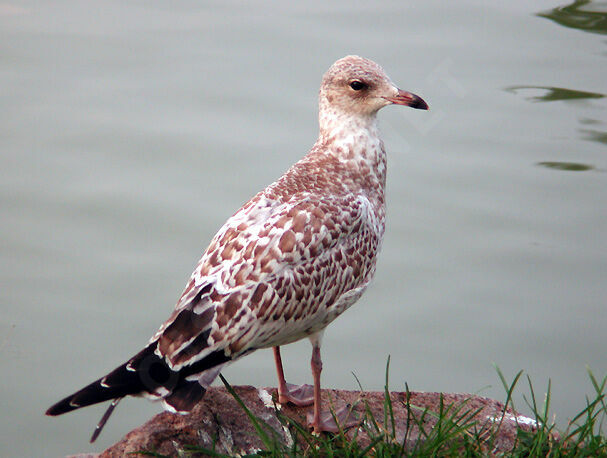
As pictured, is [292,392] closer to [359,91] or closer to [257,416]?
[257,416]

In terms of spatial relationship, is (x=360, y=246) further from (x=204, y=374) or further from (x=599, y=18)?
(x=599, y=18)

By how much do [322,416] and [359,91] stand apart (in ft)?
6.24

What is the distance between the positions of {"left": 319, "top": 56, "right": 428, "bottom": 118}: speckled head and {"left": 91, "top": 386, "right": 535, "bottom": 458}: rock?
1.71 metres

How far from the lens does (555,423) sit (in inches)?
213

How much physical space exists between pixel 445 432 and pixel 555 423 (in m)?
0.67

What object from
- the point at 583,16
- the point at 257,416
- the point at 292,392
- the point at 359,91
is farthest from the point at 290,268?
the point at 583,16

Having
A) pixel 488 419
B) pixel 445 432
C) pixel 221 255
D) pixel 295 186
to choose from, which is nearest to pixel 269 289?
pixel 221 255

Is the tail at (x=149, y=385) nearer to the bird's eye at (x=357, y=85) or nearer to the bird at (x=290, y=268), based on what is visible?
the bird at (x=290, y=268)

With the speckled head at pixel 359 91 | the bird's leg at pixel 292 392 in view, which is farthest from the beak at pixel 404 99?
the bird's leg at pixel 292 392

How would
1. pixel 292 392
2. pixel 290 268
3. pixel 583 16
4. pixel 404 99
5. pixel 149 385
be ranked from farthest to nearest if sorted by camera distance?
pixel 583 16, pixel 292 392, pixel 404 99, pixel 290 268, pixel 149 385

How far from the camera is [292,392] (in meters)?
6.02

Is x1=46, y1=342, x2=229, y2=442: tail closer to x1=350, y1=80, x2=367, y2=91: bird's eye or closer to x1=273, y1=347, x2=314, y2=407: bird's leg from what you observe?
x1=273, y1=347, x2=314, y2=407: bird's leg

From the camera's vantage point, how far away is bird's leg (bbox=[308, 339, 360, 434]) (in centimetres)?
554

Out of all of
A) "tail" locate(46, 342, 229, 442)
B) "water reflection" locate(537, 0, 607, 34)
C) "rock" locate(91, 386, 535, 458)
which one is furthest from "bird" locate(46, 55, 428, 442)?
"water reflection" locate(537, 0, 607, 34)
